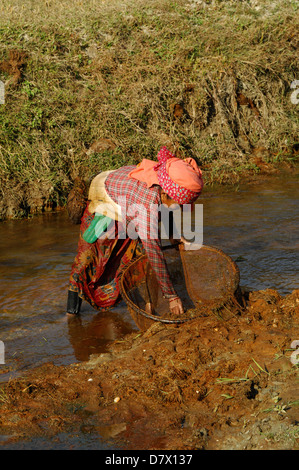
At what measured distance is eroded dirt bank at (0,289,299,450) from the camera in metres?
2.61

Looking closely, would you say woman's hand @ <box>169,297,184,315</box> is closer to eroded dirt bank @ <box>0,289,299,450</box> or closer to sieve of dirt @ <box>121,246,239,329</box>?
eroded dirt bank @ <box>0,289,299,450</box>

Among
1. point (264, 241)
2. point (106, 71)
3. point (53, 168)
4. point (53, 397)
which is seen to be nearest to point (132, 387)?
point (53, 397)

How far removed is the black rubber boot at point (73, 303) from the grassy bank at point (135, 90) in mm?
2829

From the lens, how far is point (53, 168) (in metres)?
7.14

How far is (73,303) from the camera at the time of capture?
4320 mm

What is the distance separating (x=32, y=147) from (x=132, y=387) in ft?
15.4

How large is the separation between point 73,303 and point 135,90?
451 cm

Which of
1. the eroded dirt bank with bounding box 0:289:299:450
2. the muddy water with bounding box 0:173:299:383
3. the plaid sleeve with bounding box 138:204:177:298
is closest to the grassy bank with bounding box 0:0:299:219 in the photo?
the muddy water with bounding box 0:173:299:383

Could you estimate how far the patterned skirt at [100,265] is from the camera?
4051 millimetres

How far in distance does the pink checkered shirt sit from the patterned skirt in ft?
1.18

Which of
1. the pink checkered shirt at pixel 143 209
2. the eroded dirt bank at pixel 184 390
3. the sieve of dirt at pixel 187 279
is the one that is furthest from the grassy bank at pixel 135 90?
the eroded dirt bank at pixel 184 390

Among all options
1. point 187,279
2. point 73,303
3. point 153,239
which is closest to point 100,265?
point 73,303

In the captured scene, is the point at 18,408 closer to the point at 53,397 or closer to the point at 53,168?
the point at 53,397

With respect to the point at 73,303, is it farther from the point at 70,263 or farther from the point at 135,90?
the point at 135,90
